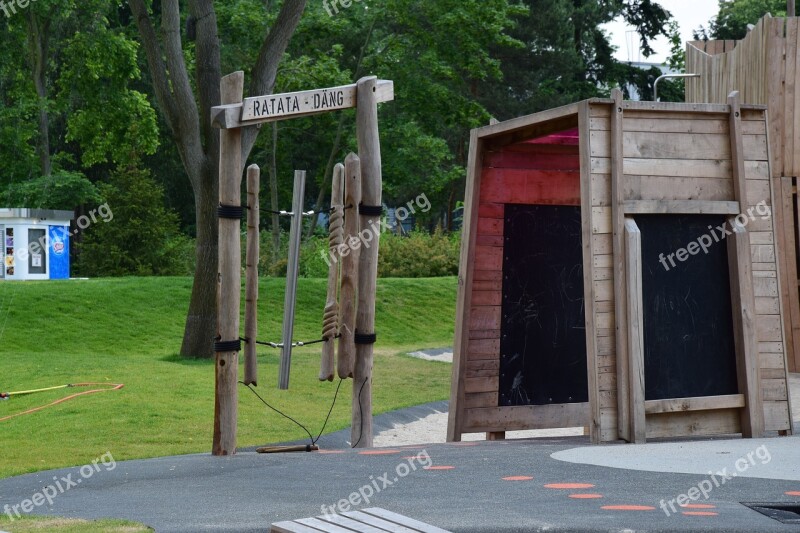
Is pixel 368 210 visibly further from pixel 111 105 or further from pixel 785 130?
pixel 111 105

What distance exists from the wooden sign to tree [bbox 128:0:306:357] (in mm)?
9364

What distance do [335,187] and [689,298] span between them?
303cm

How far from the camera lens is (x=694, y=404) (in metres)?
9.10

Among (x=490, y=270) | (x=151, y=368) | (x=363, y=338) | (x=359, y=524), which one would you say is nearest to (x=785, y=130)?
(x=490, y=270)

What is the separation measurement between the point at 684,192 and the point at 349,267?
280 cm

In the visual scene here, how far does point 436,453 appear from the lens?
8570 millimetres

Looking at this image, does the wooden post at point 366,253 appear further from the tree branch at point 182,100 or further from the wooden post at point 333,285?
the tree branch at point 182,100

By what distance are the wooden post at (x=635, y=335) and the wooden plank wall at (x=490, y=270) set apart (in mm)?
2002

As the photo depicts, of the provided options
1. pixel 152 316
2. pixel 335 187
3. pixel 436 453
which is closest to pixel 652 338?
pixel 436 453

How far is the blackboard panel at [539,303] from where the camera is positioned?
35.2ft

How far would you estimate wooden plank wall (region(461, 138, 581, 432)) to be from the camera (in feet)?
34.8

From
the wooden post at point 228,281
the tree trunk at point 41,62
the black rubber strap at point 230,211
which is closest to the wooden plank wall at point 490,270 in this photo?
the wooden post at point 228,281

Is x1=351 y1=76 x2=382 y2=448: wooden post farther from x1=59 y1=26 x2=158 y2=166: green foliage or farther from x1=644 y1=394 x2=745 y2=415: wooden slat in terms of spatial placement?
x1=59 y1=26 x2=158 y2=166: green foliage

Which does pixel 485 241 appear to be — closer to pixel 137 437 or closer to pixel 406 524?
pixel 137 437
